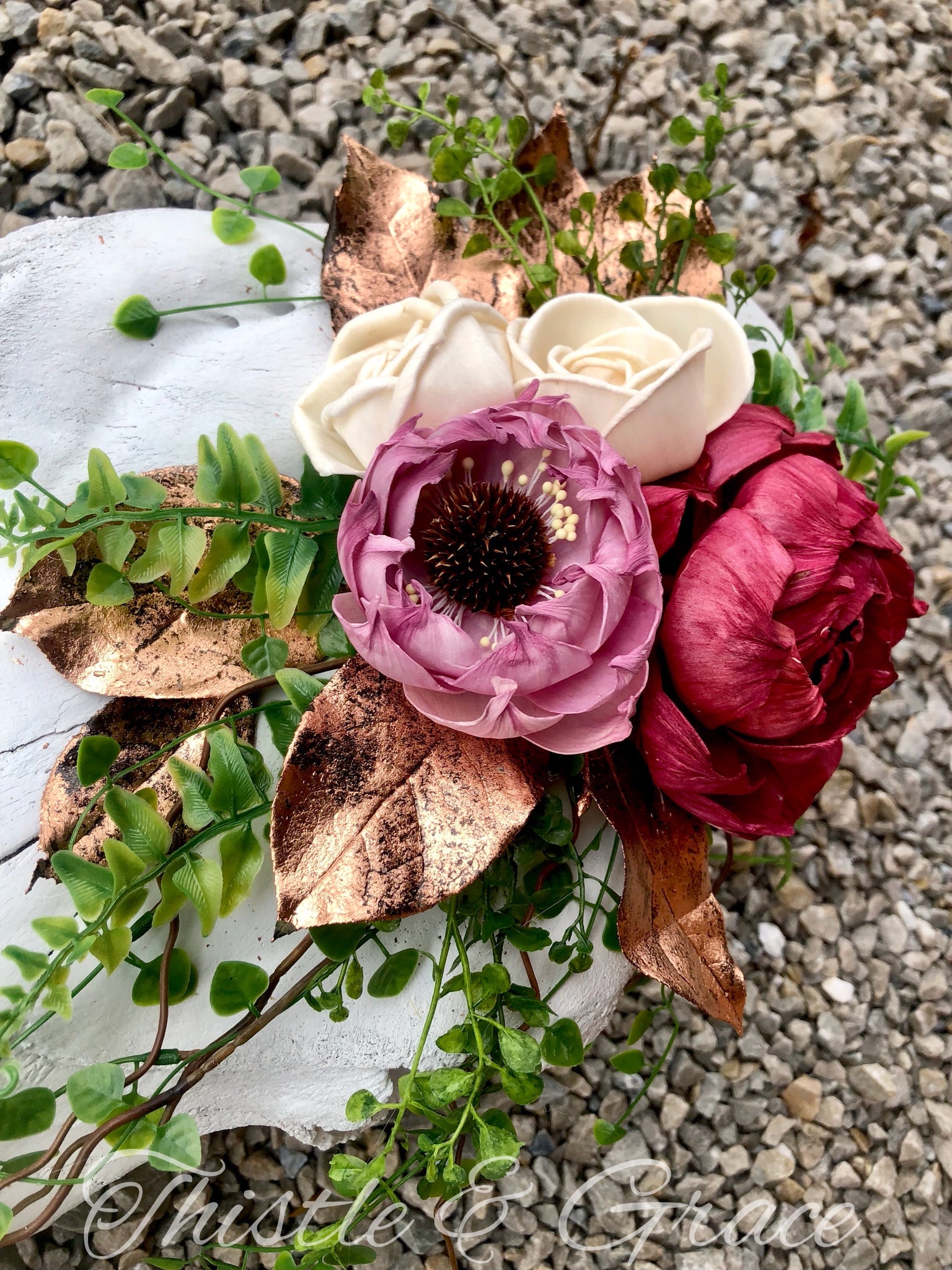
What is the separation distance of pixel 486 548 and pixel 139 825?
0.21 meters

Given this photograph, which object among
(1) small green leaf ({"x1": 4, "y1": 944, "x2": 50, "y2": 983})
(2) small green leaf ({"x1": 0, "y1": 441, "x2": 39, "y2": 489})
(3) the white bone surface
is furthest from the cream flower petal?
(1) small green leaf ({"x1": 4, "y1": 944, "x2": 50, "y2": 983})

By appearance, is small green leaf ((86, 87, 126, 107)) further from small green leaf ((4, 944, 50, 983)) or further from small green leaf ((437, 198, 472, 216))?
small green leaf ((4, 944, 50, 983))

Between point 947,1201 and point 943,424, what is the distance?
0.71m

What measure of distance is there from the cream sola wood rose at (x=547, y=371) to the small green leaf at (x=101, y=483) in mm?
96

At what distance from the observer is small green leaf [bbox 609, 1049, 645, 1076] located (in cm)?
67

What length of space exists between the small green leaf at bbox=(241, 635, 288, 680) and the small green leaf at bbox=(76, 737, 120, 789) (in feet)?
0.26

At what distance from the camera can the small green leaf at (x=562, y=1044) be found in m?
0.53

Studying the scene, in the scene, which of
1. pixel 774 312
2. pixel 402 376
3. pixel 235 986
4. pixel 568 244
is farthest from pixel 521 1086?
pixel 774 312

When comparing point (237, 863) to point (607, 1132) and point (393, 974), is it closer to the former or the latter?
point (393, 974)

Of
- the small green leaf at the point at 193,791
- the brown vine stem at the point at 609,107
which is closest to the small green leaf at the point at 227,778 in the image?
the small green leaf at the point at 193,791

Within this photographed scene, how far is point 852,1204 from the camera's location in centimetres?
78

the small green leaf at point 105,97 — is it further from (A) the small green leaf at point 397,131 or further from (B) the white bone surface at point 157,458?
(A) the small green leaf at point 397,131

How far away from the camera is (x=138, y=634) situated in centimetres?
51

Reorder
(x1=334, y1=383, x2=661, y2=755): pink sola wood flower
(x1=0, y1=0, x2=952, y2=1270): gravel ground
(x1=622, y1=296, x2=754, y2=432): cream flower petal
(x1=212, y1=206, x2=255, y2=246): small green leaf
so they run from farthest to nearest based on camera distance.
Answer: (x1=0, y1=0, x2=952, y2=1270): gravel ground < (x1=212, y1=206, x2=255, y2=246): small green leaf < (x1=622, y1=296, x2=754, y2=432): cream flower petal < (x1=334, y1=383, x2=661, y2=755): pink sola wood flower
